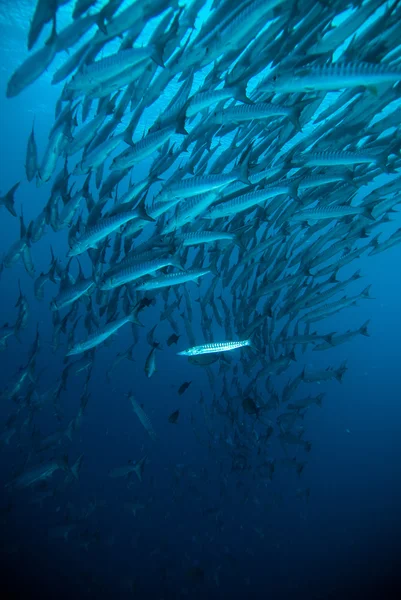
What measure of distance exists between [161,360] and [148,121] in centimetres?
1758

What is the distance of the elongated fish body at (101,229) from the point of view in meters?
3.69

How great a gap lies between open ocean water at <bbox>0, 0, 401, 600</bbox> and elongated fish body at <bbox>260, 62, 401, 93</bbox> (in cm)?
5

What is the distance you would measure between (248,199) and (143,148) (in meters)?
1.24

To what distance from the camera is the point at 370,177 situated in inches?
180

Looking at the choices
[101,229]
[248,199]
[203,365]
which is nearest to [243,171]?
[248,199]

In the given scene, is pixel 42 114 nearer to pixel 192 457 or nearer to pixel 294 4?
pixel 192 457

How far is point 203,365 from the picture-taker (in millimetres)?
4621

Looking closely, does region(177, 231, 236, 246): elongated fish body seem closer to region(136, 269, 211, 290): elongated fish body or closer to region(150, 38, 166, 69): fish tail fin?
region(136, 269, 211, 290): elongated fish body

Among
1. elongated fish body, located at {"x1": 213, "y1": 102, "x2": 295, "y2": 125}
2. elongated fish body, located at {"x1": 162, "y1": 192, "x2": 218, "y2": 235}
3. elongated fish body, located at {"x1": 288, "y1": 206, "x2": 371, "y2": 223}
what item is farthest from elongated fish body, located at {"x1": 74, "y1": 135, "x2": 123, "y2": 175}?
elongated fish body, located at {"x1": 288, "y1": 206, "x2": 371, "y2": 223}

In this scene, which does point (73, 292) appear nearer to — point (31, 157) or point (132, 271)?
point (132, 271)

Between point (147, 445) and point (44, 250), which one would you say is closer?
point (147, 445)

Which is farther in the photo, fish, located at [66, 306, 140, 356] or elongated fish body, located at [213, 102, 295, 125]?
fish, located at [66, 306, 140, 356]

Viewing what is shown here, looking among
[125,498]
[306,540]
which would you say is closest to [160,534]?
[125,498]

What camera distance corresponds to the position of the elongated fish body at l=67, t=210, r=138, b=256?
369cm
